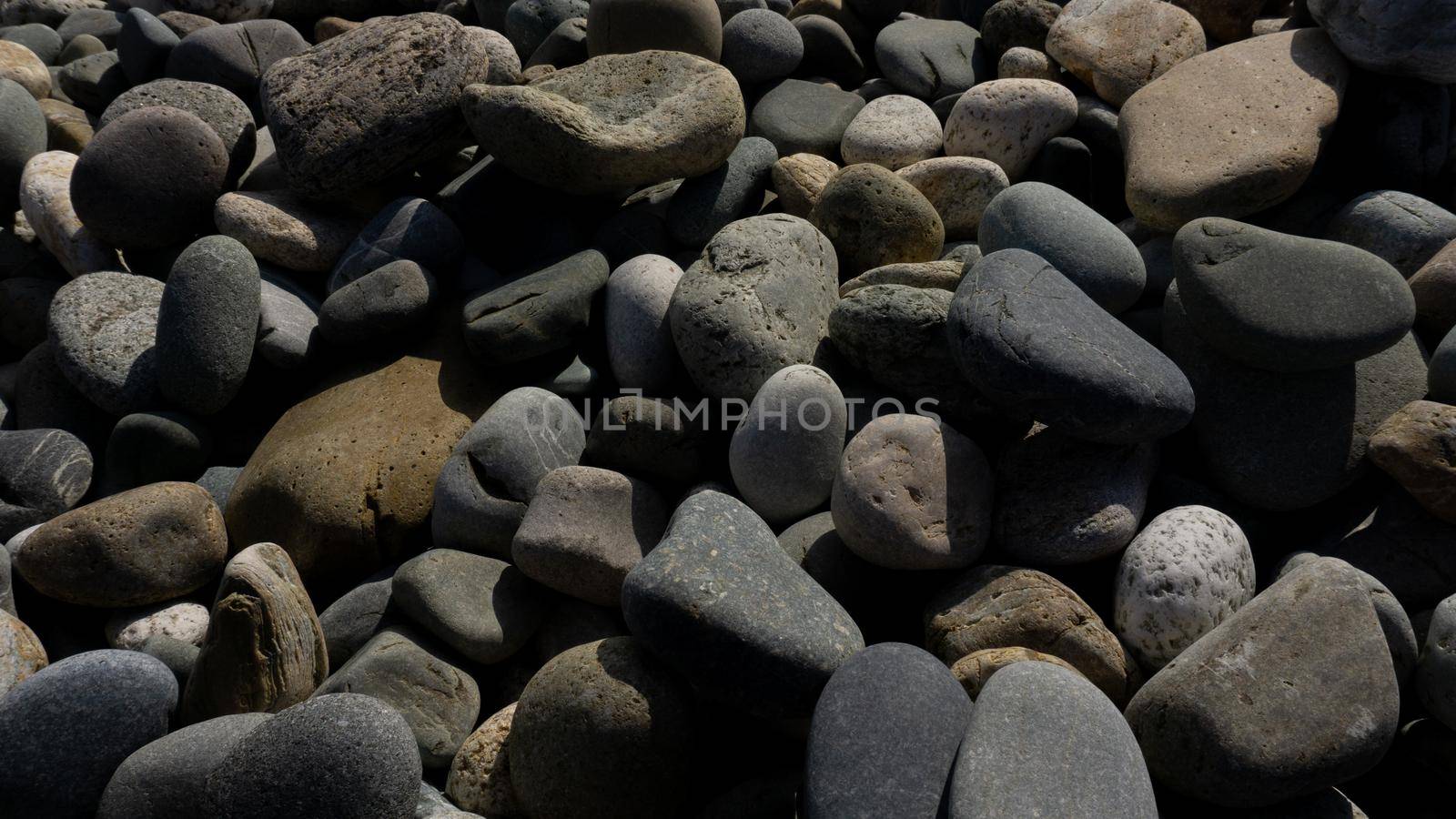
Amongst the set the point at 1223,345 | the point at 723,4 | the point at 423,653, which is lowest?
the point at 423,653

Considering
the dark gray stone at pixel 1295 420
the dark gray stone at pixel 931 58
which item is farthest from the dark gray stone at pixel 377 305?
the dark gray stone at pixel 1295 420

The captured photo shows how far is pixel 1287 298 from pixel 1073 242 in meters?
0.69

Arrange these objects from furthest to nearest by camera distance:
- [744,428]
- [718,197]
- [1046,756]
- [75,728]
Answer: [718,197] → [744,428] → [75,728] → [1046,756]

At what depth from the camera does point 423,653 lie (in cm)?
290

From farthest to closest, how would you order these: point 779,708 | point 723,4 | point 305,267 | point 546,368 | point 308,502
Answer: point 723,4, point 305,267, point 546,368, point 308,502, point 779,708

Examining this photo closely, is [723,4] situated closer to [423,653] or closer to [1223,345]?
[1223,345]

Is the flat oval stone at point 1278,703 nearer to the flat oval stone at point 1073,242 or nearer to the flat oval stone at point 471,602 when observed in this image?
the flat oval stone at point 1073,242

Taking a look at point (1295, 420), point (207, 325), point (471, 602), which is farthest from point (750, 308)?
point (207, 325)

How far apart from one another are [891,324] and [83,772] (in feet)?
8.75

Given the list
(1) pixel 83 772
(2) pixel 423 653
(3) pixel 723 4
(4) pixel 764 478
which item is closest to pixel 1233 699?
(4) pixel 764 478

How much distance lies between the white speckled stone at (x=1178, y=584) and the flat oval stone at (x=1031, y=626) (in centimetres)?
9

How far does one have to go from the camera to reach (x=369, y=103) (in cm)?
406

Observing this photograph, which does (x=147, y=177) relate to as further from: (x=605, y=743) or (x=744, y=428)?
(x=605, y=743)

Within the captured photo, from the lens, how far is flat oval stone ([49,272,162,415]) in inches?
152
